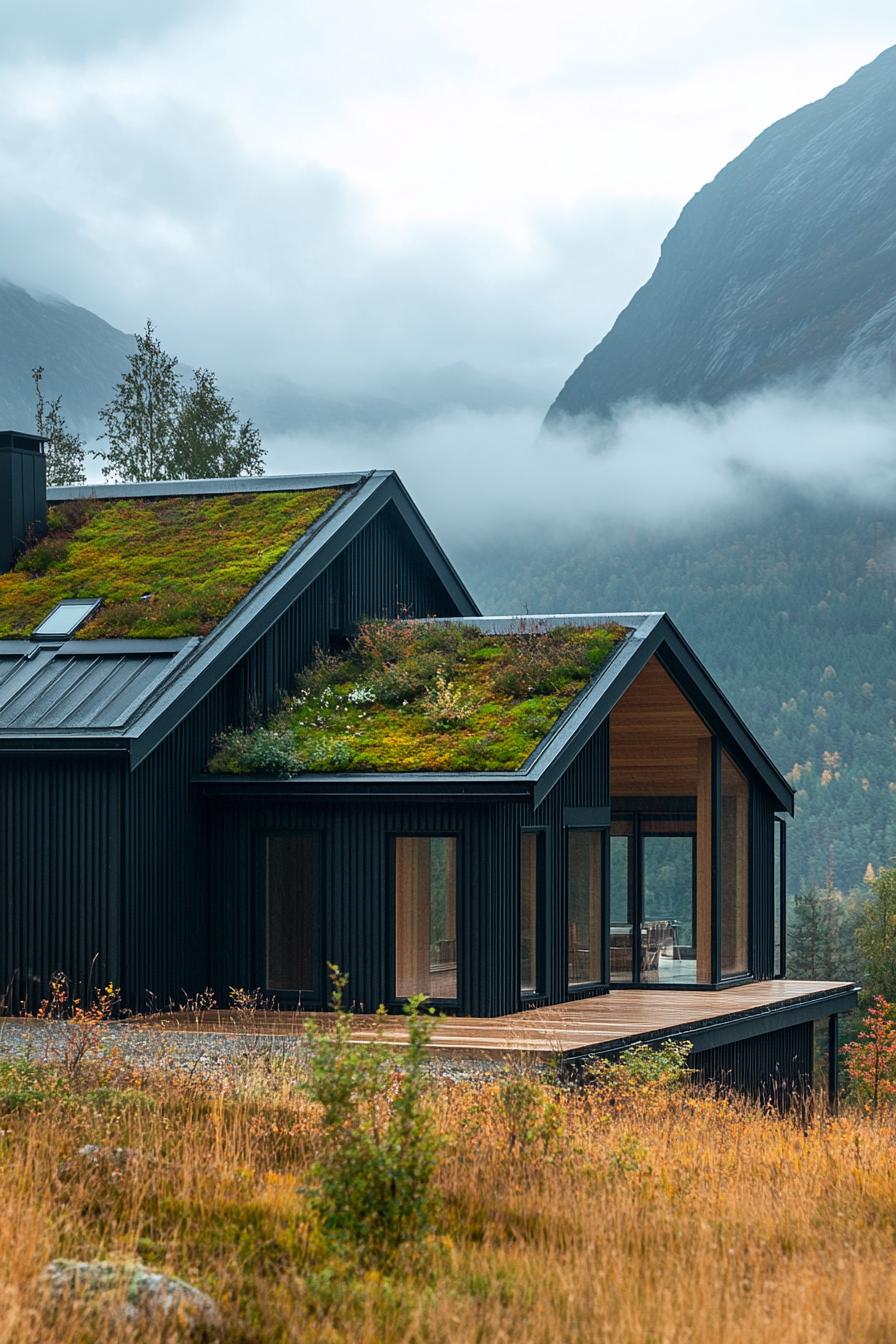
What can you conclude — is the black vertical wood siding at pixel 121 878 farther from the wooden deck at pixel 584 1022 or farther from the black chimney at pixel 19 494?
the black chimney at pixel 19 494

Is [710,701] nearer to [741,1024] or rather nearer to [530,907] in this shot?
[741,1024]

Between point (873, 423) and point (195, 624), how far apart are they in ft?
487

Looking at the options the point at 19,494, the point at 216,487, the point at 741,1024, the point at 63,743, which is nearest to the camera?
the point at 63,743

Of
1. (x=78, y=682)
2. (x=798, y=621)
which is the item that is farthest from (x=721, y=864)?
(x=798, y=621)

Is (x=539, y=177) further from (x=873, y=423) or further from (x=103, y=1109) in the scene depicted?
(x=103, y=1109)

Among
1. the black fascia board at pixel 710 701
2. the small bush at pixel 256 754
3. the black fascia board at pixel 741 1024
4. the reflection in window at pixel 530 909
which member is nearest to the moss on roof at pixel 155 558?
the small bush at pixel 256 754

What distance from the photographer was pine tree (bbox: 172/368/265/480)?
40.4 metres

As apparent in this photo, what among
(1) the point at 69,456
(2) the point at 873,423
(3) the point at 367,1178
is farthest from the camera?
(2) the point at 873,423

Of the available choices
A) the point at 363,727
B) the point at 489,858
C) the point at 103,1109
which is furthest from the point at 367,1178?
the point at 363,727

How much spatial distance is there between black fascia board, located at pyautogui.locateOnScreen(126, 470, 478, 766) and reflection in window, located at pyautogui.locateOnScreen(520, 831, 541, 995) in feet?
11.7

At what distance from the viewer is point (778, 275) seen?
6752 inches

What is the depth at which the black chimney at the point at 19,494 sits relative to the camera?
2058 cm

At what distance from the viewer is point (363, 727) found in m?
17.8

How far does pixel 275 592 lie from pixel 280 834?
2667 mm
